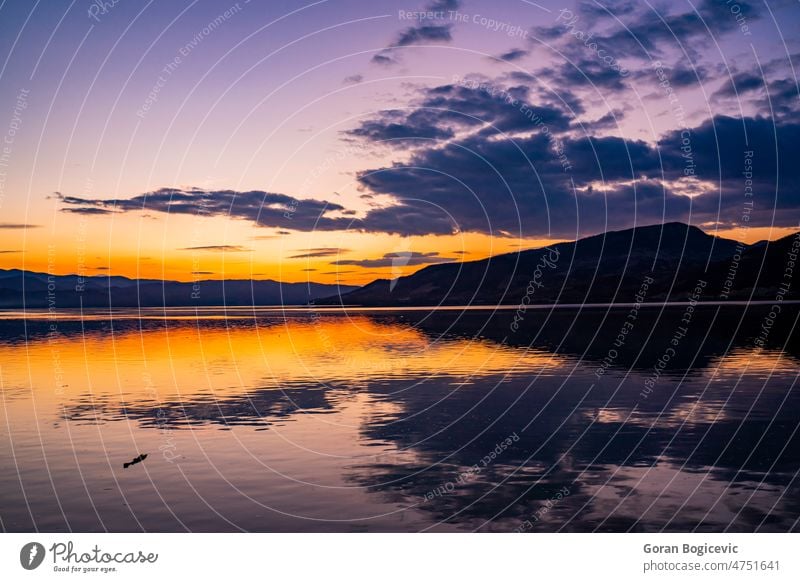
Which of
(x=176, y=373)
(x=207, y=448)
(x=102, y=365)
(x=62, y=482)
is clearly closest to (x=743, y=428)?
(x=207, y=448)

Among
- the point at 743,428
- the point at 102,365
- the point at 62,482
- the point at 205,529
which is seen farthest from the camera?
the point at 102,365

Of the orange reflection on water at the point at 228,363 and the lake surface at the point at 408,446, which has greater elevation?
the lake surface at the point at 408,446

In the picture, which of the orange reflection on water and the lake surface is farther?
the orange reflection on water

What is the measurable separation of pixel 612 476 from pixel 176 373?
42.1 metres

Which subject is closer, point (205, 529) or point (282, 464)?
point (205, 529)

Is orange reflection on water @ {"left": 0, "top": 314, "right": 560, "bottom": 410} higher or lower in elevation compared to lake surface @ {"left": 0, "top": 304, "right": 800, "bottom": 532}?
lower

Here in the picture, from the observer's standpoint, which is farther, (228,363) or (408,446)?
(228,363)

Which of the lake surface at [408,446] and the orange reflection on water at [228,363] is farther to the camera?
the orange reflection on water at [228,363]

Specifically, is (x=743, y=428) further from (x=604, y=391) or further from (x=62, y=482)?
(x=62, y=482)

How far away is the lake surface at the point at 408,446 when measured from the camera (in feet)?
73.3

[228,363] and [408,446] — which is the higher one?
[408,446]

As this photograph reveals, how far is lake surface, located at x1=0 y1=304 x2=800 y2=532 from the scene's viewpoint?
22.3m

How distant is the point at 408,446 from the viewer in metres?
31.6

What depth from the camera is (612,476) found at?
26.2 metres
